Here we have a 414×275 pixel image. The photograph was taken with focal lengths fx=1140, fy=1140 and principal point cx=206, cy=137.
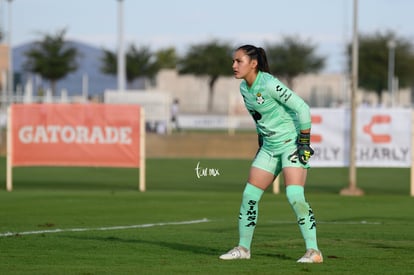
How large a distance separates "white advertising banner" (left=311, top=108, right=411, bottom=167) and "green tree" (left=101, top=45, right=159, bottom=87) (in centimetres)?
7537

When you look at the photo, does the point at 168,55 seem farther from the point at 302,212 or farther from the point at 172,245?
the point at 302,212

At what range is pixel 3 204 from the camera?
20875 millimetres

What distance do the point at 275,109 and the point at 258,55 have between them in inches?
23.3

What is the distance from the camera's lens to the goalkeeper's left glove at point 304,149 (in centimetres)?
1115

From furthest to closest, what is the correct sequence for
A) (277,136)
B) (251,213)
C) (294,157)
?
(251,213)
(277,136)
(294,157)

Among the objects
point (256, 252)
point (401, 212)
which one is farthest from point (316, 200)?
point (256, 252)

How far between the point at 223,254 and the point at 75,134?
13726 millimetres

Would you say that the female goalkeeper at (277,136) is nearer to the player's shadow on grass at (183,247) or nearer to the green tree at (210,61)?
the player's shadow on grass at (183,247)

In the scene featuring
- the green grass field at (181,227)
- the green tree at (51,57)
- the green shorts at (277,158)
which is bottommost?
the green grass field at (181,227)

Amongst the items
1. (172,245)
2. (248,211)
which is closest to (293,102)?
(248,211)

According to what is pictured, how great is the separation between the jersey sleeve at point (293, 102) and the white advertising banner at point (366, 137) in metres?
14.1

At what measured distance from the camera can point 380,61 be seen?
9494cm

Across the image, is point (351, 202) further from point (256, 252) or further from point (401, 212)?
point (256, 252)

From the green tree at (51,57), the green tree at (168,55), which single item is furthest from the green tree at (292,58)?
the green tree at (168,55)
